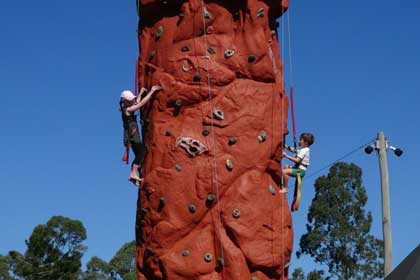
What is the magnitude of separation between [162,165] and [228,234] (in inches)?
59.2

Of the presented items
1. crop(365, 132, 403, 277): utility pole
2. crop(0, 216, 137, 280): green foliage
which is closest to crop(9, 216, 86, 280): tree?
crop(0, 216, 137, 280): green foliage

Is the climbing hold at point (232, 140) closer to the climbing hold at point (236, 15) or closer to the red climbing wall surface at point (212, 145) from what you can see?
the red climbing wall surface at point (212, 145)

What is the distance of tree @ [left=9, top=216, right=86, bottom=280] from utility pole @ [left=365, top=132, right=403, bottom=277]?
21.6 metres

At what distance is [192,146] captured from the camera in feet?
37.8

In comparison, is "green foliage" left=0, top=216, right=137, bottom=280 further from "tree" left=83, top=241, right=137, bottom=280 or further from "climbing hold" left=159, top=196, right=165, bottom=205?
"climbing hold" left=159, top=196, right=165, bottom=205

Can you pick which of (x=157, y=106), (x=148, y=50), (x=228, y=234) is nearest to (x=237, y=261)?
(x=228, y=234)

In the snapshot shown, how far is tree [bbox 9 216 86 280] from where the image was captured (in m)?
34.5

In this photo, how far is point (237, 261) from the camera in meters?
11.1

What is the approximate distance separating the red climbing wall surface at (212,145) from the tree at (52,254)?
23.7m

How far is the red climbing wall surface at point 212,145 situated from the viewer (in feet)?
36.9

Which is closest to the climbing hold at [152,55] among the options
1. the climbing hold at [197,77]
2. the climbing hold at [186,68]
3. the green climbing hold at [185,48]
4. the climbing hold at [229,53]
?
the green climbing hold at [185,48]

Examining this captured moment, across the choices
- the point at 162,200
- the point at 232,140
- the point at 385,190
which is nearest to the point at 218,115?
the point at 232,140

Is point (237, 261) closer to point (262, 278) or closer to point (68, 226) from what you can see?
point (262, 278)

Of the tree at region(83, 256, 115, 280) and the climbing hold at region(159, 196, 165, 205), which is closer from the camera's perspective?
the climbing hold at region(159, 196, 165, 205)
